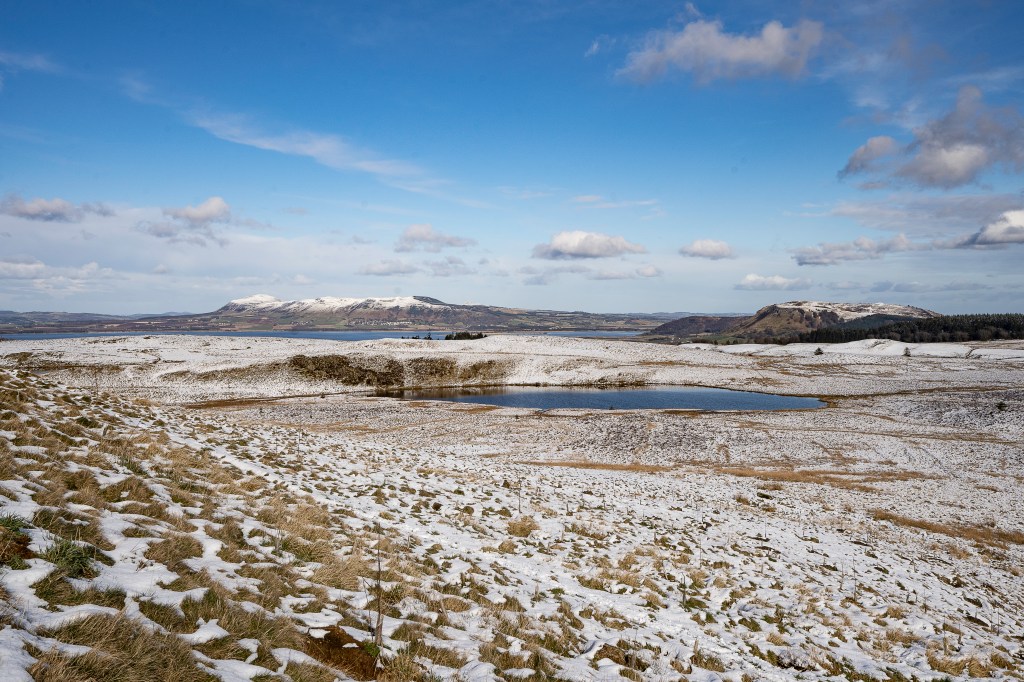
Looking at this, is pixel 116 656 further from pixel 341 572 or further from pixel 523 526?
pixel 523 526

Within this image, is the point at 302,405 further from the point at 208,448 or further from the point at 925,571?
the point at 925,571

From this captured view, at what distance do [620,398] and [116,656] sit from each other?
7965 cm

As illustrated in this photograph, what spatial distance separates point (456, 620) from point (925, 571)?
61.6 feet

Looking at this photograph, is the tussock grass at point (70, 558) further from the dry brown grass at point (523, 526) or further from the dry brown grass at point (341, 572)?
the dry brown grass at point (523, 526)

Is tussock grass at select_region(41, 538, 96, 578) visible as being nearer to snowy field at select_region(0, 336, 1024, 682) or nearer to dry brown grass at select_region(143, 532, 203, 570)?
snowy field at select_region(0, 336, 1024, 682)

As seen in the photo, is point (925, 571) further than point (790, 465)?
No

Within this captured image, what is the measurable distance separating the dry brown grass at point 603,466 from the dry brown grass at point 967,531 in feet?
44.8

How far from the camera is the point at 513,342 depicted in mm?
129000

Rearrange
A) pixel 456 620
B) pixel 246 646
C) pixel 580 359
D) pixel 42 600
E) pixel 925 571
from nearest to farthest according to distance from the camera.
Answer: pixel 42 600
pixel 246 646
pixel 456 620
pixel 925 571
pixel 580 359

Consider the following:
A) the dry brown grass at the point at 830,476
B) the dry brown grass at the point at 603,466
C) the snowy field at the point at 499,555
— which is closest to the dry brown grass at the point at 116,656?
A: the snowy field at the point at 499,555

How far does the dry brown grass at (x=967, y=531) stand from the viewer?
2253 centimetres

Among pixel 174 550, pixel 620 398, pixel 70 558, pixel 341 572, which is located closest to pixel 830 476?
pixel 341 572

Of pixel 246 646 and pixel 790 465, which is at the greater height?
pixel 246 646

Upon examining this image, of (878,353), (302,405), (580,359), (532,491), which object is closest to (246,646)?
(532,491)
